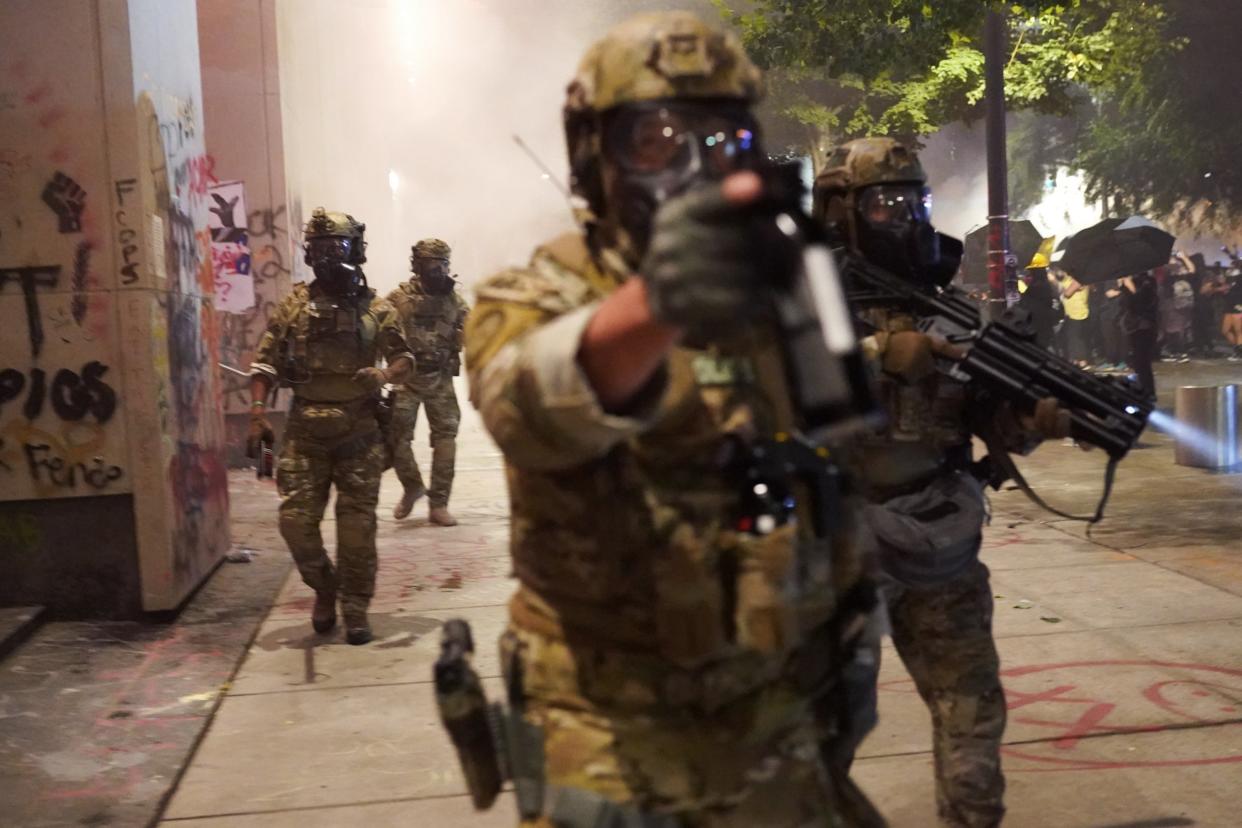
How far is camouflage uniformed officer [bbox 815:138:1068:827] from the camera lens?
3416mm

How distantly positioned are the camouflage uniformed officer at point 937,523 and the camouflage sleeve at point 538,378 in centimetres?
174

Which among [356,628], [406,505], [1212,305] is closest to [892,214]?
[356,628]

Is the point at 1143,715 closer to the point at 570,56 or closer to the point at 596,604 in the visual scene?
the point at 596,604

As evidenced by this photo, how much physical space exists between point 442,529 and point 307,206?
9.12 metres

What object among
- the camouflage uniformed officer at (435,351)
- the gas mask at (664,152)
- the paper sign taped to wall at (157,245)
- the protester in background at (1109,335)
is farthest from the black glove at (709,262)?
the protester in background at (1109,335)

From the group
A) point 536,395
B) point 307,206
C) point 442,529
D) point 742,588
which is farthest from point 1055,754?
point 307,206

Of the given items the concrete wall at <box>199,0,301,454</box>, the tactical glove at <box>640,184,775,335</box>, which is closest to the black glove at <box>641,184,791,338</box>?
the tactical glove at <box>640,184,775,335</box>

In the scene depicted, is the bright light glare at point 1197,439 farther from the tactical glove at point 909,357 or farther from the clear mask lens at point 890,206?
the tactical glove at point 909,357

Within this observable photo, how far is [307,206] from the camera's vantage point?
17.4m

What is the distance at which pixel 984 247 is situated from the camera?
25.1m

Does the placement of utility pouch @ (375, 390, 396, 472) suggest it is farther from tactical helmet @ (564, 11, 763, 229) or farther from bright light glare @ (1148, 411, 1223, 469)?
bright light glare @ (1148, 411, 1223, 469)

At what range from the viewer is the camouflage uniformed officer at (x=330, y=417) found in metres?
6.31

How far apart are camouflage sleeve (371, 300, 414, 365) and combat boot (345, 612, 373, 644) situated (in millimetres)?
1296

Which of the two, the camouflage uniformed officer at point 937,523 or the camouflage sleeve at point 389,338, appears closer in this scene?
the camouflage uniformed officer at point 937,523
